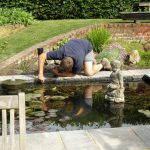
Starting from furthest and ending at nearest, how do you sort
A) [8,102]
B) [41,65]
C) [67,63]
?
1. [41,65]
2. [67,63]
3. [8,102]

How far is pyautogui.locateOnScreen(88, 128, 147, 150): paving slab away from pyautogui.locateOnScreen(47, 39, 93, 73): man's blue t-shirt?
124 inches

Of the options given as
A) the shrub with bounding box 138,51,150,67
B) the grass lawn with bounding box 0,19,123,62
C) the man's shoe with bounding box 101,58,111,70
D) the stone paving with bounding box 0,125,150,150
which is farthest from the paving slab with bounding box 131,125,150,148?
the grass lawn with bounding box 0,19,123,62

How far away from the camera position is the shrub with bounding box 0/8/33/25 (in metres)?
13.3

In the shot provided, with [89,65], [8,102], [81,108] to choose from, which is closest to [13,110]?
[8,102]

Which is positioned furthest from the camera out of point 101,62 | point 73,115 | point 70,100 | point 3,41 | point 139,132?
point 3,41

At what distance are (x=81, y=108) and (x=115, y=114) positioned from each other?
2.10ft

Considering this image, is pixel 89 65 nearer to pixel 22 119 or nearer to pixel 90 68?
pixel 90 68

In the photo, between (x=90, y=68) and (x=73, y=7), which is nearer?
(x=90, y=68)

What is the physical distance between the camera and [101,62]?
9.75 metres

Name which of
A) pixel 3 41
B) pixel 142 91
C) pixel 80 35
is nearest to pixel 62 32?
pixel 80 35

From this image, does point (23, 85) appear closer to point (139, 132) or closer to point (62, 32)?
point (139, 132)

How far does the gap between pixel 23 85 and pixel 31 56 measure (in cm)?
220

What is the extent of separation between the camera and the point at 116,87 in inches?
286

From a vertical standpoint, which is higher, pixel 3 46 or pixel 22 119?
pixel 3 46
